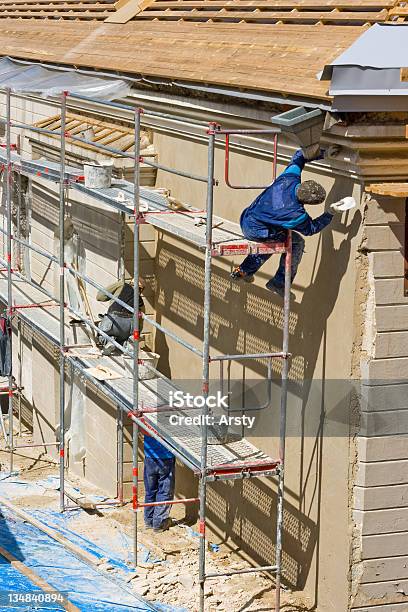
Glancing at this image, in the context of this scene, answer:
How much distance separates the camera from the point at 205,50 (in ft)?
47.9

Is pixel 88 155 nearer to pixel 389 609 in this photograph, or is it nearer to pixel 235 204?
pixel 235 204

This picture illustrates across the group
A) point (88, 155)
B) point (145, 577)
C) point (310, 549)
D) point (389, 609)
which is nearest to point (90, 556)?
point (145, 577)

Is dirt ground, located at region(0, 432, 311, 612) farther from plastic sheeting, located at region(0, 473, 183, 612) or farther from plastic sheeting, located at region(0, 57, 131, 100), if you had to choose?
plastic sheeting, located at region(0, 57, 131, 100)

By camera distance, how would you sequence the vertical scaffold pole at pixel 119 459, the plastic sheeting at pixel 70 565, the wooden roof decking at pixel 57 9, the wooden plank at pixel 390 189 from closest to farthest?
the wooden plank at pixel 390 189 → the plastic sheeting at pixel 70 565 → the vertical scaffold pole at pixel 119 459 → the wooden roof decking at pixel 57 9

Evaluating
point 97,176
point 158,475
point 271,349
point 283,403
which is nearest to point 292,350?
point 271,349

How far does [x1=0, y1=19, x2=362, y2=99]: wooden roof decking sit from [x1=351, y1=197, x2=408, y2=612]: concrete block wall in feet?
4.82

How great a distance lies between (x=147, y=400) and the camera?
44.4 ft

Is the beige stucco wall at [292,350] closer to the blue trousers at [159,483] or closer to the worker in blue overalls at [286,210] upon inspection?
the worker in blue overalls at [286,210]

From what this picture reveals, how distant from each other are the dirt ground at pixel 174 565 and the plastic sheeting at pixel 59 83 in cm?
500

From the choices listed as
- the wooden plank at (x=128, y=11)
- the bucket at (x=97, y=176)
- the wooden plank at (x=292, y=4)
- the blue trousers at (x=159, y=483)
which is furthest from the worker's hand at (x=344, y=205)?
the wooden plank at (x=128, y=11)

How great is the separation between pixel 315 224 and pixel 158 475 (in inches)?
165

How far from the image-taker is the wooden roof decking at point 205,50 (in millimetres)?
12055

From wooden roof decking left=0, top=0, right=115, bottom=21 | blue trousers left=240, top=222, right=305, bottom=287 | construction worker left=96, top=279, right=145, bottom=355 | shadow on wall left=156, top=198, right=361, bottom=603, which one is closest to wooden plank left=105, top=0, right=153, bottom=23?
wooden roof decking left=0, top=0, right=115, bottom=21

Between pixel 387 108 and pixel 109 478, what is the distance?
→ 7143mm
